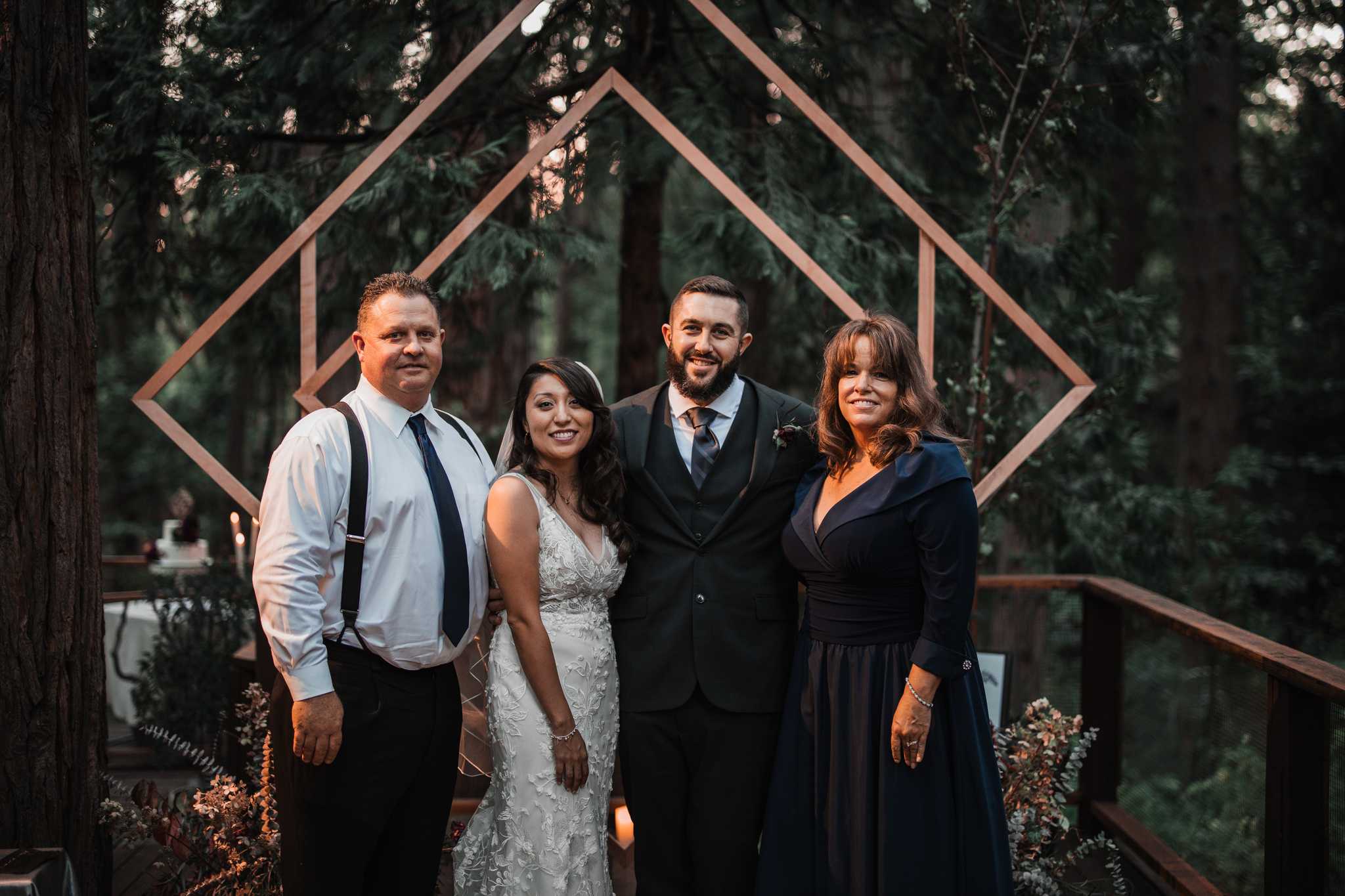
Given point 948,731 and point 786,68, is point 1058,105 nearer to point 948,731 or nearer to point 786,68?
point 786,68

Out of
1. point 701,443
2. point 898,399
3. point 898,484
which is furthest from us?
point 701,443

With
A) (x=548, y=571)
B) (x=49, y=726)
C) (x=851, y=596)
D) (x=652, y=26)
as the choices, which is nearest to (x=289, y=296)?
(x=652, y=26)

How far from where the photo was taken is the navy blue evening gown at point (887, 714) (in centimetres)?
267

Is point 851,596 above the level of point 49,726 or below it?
above

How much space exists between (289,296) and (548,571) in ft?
13.7

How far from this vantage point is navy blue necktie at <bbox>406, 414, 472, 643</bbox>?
106 inches

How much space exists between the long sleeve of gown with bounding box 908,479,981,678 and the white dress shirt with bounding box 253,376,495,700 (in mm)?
1133

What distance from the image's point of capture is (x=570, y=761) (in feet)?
9.08

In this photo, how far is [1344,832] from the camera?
620 centimetres

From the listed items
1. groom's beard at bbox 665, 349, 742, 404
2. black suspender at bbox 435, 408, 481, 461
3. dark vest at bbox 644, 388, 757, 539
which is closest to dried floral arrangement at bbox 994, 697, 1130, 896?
dark vest at bbox 644, 388, 757, 539

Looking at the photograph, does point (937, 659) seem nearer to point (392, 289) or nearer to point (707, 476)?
point (707, 476)

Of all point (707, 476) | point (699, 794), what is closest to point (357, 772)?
point (699, 794)

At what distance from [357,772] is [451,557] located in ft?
1.82

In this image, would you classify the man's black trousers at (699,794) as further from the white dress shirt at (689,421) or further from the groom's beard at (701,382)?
the groom's beard at (701,382)
